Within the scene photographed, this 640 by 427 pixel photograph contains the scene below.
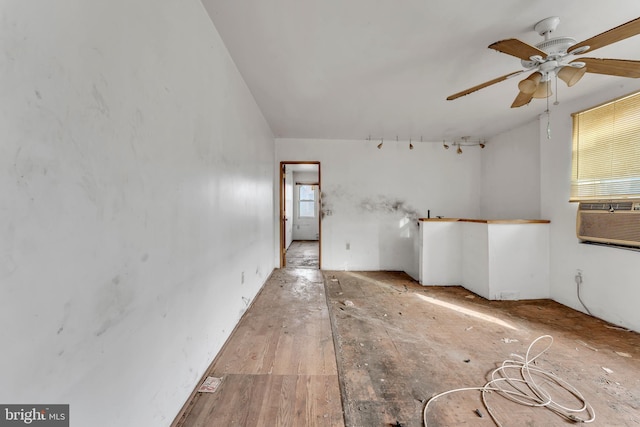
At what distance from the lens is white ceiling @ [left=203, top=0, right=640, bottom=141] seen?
1708 mm

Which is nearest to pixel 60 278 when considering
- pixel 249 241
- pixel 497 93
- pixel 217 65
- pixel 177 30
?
pixel 177 30

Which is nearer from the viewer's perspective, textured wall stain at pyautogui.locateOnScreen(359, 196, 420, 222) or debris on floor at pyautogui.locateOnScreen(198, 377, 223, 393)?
debris on floor at pyautogui.locateOnScreen(198, 377, 223, 393)

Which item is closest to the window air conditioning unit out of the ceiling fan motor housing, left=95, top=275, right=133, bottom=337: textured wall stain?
the ceiling fan motor housing

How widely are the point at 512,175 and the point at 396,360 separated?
3.90 metres

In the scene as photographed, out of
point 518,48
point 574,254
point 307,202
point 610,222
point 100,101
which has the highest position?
point 518,48

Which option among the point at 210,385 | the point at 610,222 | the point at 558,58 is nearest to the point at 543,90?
the point at 558,58

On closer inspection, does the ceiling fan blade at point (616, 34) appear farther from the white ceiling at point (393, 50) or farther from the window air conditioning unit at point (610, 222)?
the window air conditioning unit at point (610, 222)

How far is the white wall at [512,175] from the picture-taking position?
12.5 ft

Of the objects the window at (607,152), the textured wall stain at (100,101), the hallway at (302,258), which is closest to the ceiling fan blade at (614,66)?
the window at (607,152)

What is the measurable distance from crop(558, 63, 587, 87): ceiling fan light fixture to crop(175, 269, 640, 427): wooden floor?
220cm

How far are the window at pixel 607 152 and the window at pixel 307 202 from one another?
7052 millimetres

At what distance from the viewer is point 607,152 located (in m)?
2.72

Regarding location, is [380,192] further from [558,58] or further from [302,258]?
[558,58]

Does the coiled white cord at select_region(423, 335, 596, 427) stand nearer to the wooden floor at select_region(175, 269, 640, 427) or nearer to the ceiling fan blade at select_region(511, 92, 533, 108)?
the wooden floor at select_region(175, 269, 640, 427)
